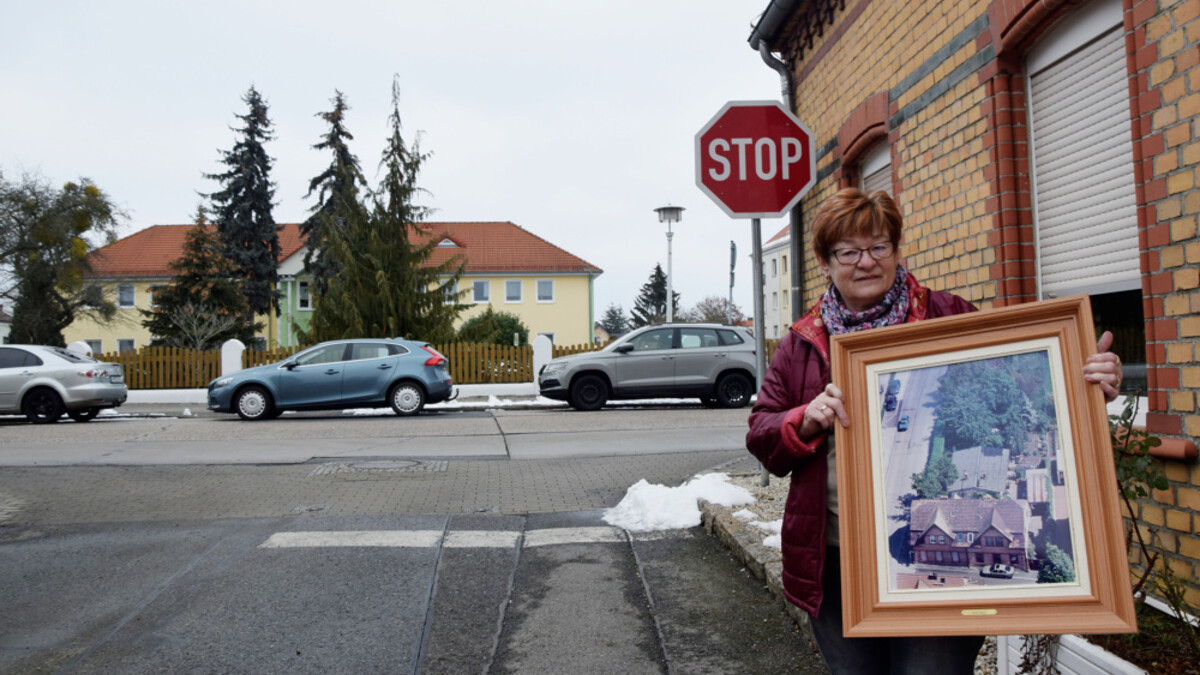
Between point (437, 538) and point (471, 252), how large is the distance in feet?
172

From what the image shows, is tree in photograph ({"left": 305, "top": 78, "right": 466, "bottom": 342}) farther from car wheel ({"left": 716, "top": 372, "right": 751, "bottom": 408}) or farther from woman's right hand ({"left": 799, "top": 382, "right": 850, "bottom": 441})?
woman's right hand ({"left": 799, "top": 382, "right": 850, "bottom": 441})

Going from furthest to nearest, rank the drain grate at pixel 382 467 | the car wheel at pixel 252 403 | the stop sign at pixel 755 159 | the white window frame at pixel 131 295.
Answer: the white window frame at pixel 131 295 → the car wheel at pixel 252 403 → the drain grate at pixel 382 467 → the stop sign at pixel 755 159

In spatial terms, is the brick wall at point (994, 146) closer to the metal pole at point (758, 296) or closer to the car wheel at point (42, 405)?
the metal pole at point (758, 296)

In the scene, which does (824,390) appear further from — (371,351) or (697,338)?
(371,351)

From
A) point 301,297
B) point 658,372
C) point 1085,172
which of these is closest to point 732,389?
point 658,372

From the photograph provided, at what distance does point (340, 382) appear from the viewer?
17.2 m

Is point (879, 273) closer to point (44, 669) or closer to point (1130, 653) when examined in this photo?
point (1130, 653)

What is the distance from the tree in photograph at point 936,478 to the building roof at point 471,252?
54419 millimetres

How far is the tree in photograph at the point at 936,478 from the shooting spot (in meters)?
2.11

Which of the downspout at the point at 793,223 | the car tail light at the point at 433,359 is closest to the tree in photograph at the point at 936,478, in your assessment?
the downspout at the point at 793,223

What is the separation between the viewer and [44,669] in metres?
3.95

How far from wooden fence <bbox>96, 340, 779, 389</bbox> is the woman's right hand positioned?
22.7 metres

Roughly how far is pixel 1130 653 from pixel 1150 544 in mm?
936

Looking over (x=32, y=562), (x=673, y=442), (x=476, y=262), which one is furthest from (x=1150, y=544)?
(x=476, y=262)
